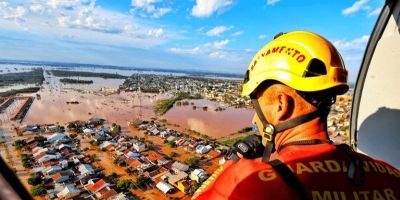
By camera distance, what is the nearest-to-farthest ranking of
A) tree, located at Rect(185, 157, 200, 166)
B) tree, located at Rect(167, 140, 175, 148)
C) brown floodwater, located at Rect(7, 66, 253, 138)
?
tree, located at Rect(185, 157, 200, 166), tree, located at Rect(167, 140, 175, 148), brown floodwater, located at Rect(7, 66, 253, 138)

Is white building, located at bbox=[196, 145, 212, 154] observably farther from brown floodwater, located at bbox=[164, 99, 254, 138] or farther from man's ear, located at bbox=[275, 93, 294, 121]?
man's ear, located at bbox=[275, 93, 294, 121]

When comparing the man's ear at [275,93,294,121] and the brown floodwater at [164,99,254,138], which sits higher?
the man's ear at [275,93,294,121]

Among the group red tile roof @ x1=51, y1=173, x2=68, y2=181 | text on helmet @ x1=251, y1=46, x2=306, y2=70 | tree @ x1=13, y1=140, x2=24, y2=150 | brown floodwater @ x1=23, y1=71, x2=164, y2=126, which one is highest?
text on helmet @ x1=251, y1=46, x2=306, y2=70

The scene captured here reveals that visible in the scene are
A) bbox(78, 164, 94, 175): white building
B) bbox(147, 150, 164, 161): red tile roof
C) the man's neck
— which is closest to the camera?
the man's neck

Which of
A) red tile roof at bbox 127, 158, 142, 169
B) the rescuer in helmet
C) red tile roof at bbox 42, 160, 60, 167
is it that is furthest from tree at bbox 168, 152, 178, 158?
the rescuer in helmet

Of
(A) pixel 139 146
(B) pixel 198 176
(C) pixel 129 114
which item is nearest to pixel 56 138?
(A) pixel 139 146

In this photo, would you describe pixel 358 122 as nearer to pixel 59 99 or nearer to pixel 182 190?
pixel 182 190

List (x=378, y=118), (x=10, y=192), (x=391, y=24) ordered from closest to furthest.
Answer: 1. (x=10, y=192)
2. (x=391, y=24)
3. (x=378, y=118)

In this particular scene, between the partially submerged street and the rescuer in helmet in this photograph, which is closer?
the rescuer in helmet

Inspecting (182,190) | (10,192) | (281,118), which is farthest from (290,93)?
(182,190)
